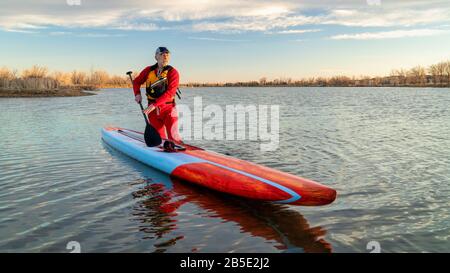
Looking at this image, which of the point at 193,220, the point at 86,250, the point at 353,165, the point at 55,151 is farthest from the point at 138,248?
the point at 55,151

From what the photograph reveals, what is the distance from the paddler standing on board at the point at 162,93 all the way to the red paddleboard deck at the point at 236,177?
20.6 inches

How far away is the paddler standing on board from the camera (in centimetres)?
766

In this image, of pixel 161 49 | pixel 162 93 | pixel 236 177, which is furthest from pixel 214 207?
pixel 161 49

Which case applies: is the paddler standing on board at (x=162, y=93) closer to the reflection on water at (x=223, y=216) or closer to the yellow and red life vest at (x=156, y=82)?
the yellow and red life vest at (x=156, y=82)

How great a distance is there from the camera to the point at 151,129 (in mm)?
7953

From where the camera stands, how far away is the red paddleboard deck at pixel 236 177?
5164 mm

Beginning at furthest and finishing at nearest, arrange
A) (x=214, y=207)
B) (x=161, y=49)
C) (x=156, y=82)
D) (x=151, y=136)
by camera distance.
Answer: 1. (x=151, y=136)
2. (x=156, y=82)
3. (x=161, y=49)
4. (x=214, y=207)

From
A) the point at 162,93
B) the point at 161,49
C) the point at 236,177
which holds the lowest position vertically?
the point at 236,177

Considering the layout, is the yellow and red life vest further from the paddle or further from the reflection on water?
the reflection on water

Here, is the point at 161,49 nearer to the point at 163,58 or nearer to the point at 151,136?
the point at 163,58

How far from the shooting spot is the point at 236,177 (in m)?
5.83

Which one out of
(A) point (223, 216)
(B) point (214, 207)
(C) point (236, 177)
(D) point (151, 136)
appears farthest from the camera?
(D) point (151, 136)

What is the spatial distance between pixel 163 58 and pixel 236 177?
10.3ft
